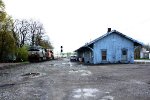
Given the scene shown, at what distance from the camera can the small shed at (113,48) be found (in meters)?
45.5

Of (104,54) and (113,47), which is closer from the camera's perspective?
(104,54)

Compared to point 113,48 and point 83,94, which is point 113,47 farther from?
point 83,94

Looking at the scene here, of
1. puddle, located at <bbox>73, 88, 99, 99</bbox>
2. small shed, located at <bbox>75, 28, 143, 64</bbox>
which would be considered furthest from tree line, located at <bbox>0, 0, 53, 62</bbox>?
puddle, located at <bbox>73, 88, 99, 99</bbox>

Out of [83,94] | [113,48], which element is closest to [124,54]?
[113,48]

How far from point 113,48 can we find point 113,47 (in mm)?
147

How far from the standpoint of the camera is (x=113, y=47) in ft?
152

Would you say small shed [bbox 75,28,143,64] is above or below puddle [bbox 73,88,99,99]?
above

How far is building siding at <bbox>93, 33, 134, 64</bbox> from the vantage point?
4559 cm

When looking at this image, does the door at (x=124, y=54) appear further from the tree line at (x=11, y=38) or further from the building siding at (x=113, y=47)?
the tree line at (x=11, y=38)

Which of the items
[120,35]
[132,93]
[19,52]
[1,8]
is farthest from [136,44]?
[132,93]

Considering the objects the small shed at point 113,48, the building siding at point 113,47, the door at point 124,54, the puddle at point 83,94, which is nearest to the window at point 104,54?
the small shed at point 113,48

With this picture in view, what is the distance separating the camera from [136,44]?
47.2m

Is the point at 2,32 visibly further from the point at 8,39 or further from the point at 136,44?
the point at 136,44

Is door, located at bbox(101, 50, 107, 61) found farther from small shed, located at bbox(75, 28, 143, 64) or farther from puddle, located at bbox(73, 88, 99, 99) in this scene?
puddle, located at bbox(73, 88, 99, 99)
